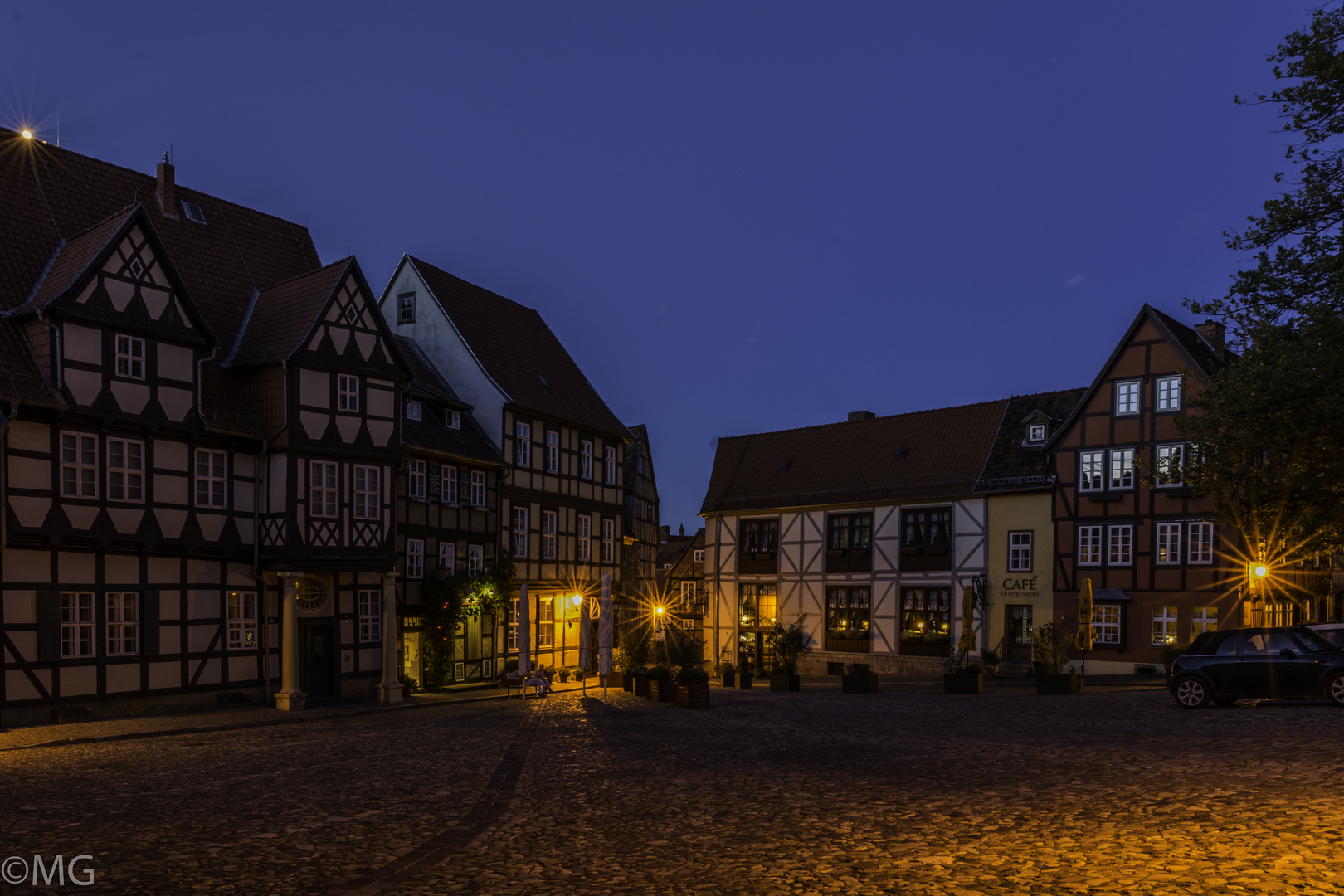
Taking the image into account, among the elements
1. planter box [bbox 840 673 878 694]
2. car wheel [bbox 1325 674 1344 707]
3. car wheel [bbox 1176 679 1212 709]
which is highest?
car wheel [bbox 1325 674 1344 707]

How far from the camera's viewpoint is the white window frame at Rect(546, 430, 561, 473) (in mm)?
37969

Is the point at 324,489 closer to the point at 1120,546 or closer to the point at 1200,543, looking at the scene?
the point at 1120,546

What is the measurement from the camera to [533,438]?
37188mm

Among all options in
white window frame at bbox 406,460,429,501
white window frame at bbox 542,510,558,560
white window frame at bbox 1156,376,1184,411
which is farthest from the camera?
white window frame at bbox 542,510,558,560

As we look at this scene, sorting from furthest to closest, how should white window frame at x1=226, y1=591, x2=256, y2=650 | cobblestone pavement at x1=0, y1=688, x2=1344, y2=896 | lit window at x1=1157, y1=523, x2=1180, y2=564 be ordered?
lit window at x1=1157, y1=523, x2=1180, y2=564, white window frame at x1=226, y1=591, x2=256, y2=650, cobblestone pavement at x1=0, y1=688, x2=1344, y2=896

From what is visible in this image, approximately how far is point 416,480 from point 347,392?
487 cm

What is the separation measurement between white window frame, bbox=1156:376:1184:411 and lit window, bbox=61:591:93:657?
32422 mm

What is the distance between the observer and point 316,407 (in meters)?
26.5

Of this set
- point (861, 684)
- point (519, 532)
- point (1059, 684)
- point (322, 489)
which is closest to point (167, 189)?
point (322, 489)

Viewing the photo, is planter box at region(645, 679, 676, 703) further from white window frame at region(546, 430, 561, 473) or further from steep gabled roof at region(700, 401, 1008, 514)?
steep gabled roof at region(700, 401, 1008, 514)

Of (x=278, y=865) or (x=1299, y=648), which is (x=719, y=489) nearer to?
(x=1299, y=648)

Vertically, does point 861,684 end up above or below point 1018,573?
below

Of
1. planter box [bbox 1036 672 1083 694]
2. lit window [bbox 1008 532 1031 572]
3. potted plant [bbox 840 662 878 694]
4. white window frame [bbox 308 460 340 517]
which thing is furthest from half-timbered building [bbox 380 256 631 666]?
planter box [bbox 1036 672 1083 694]

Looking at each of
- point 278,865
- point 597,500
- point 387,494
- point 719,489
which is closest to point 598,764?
point 278,865
